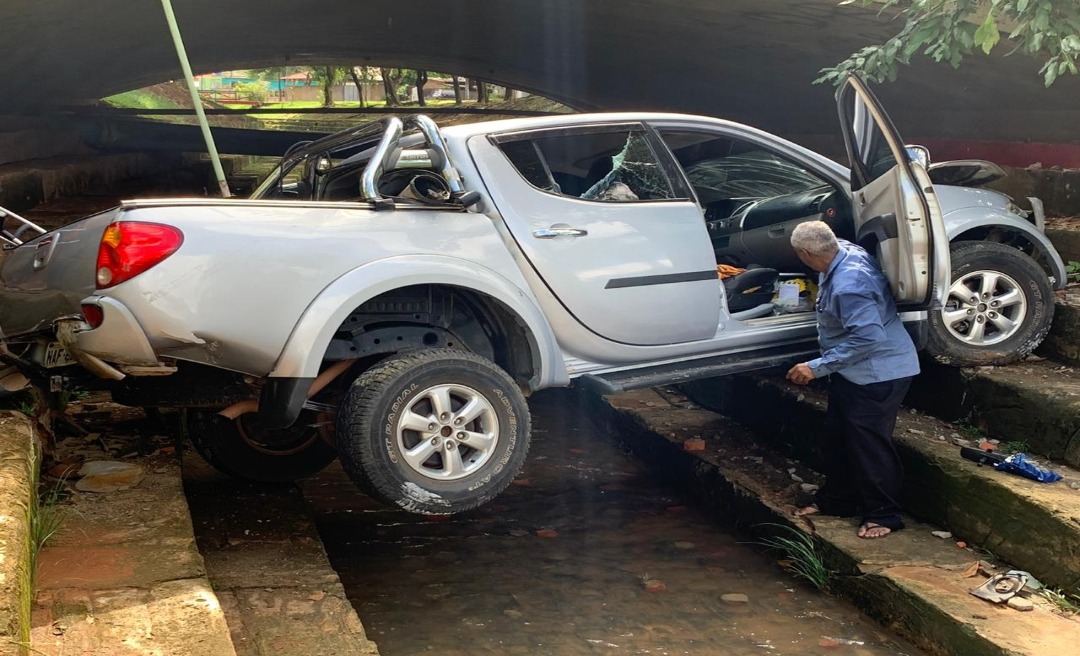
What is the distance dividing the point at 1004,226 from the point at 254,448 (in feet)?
15.2

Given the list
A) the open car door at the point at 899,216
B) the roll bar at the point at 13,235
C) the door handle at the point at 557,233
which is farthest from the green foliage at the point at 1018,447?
the roll bar at the point at 13,235

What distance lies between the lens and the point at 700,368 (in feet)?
16.3

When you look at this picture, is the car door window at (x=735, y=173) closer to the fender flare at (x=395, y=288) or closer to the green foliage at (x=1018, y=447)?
the green foliage at (x=1018, y=447)

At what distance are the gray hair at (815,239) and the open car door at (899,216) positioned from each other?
0.35 metres

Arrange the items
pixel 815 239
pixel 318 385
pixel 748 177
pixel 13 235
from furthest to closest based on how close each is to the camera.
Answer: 1. pixel 748 177
2. pixel 13 235
3. pixel 815 239
4. pixel 318 385

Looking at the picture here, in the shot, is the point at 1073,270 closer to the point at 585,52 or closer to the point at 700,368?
the point at 700,368

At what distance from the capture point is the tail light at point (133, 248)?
3.71 m

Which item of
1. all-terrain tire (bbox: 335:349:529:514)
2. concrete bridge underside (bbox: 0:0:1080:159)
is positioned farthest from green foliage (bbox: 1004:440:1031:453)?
concrete bridge underside (bbox: 0:0:1080:159)

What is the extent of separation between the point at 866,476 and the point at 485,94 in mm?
23836

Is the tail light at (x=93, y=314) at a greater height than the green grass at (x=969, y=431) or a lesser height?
greater

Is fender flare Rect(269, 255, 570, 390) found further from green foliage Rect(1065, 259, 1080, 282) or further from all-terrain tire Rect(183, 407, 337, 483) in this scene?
green foliage Rect(1065, 259, 1080, 282)

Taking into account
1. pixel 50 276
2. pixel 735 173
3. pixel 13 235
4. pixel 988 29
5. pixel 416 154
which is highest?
pixel 988 29

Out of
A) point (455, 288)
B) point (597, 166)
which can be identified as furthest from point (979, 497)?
point (455, 288)

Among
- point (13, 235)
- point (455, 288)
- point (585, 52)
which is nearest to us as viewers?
point (455, 288)
